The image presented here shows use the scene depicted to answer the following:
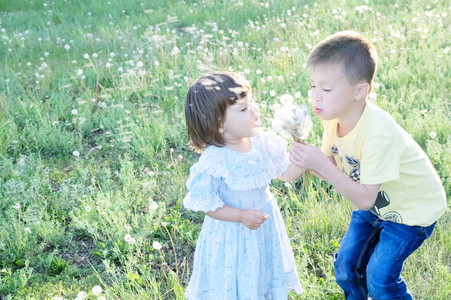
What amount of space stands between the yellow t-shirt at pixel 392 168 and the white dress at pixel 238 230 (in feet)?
1.29

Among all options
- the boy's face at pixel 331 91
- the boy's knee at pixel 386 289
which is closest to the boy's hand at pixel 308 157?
the boy's face at pixel 331 91

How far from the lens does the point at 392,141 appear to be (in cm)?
235

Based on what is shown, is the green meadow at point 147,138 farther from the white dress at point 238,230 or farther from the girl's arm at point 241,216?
the girl's arm at point 241,216

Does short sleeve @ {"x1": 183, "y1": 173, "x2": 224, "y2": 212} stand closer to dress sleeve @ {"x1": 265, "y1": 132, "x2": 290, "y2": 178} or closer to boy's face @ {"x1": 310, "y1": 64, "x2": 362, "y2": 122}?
dress sleeve @ {"x1": 265, "y1": 132, "x2": 290, "y2": 178}

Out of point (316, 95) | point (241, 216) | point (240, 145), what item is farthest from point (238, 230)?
point (316, 95)

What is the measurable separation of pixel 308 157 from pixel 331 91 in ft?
1.07

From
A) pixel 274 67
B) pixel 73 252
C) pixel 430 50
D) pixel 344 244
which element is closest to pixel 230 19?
pixel 274 67

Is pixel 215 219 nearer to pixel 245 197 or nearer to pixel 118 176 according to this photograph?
pixel 245 197

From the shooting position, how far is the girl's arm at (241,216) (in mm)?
2383

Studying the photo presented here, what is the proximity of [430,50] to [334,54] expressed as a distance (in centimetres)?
412

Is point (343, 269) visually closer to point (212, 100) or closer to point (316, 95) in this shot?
point (316, 95)

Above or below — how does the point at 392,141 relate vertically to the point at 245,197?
above

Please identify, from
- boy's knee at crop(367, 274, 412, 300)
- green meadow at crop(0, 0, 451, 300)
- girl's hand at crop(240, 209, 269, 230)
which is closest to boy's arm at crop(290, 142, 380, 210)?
girl's hand at crop(240, 209, 269, 230)

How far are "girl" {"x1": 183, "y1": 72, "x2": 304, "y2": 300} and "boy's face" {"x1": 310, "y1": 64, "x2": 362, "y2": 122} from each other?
318 mm
